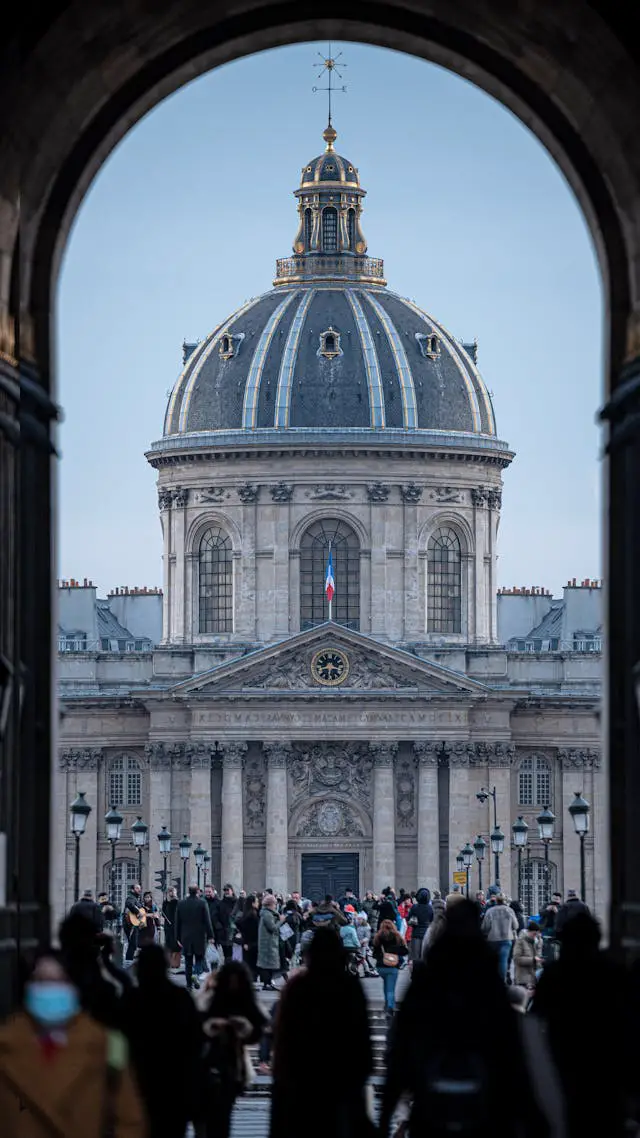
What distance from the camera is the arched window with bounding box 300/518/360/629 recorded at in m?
100

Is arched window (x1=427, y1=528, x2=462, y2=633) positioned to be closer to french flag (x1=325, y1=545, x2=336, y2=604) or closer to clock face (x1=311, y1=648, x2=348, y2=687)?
french flag (x1=325, y1=545, x2=336, y2=604)

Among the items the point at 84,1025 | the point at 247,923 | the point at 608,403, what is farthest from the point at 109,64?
the point at 247,923

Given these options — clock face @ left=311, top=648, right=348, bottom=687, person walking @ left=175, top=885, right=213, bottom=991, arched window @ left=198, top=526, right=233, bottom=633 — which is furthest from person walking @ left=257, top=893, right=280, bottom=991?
→ arched window @ left=198, top=526, right=233, bottom=633

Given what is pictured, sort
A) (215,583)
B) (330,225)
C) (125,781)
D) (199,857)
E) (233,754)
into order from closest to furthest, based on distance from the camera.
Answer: (199,857) → (233,754) → (125,781) → (215,583) → (330,225)

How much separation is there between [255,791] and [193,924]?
5592 centimetres

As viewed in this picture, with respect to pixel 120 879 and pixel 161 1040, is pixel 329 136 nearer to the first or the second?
pixel 120 879

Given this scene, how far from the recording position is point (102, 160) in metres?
26.5

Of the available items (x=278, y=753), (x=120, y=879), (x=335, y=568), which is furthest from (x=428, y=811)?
(x=120, y=879)

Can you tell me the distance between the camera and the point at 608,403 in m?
25.8

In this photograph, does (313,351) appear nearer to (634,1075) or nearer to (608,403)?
(608,403)

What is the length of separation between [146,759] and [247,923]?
5731cm

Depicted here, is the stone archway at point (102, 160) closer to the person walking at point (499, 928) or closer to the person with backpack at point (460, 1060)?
the person with backpack at point (460, 1060)

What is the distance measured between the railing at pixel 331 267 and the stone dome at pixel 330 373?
78 cm

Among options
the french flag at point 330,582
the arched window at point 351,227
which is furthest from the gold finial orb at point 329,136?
the french flag at point 330,582
